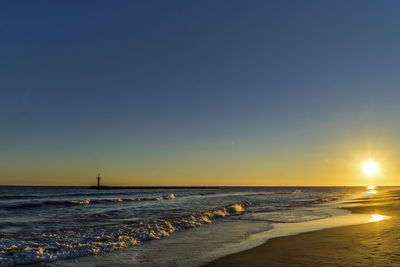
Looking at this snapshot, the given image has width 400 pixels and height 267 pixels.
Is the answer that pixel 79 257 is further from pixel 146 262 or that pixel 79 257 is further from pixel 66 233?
pixel 66 233

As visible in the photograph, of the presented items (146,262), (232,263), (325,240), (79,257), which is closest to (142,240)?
(79,257)

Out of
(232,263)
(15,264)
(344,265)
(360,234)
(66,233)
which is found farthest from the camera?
(66,233)

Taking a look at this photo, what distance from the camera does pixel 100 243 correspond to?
1087 centimetres

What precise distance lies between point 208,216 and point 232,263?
12.6 metres

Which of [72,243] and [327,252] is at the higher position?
[327,252]

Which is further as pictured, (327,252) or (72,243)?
(72,243)

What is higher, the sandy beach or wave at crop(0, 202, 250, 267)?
the sandy beach

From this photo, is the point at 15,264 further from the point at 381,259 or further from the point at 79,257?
the point at 381,259

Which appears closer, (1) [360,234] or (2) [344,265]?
(2) [344,265]

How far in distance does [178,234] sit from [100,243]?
12.3 ft

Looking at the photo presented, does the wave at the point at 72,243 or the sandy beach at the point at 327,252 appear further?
the wave at the point at 72,243

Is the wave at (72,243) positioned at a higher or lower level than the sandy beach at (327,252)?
lower

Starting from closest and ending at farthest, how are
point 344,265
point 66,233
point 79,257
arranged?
point 344,265 < point 79,257 < point 66,233

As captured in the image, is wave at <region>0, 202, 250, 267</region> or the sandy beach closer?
the sandy beach
